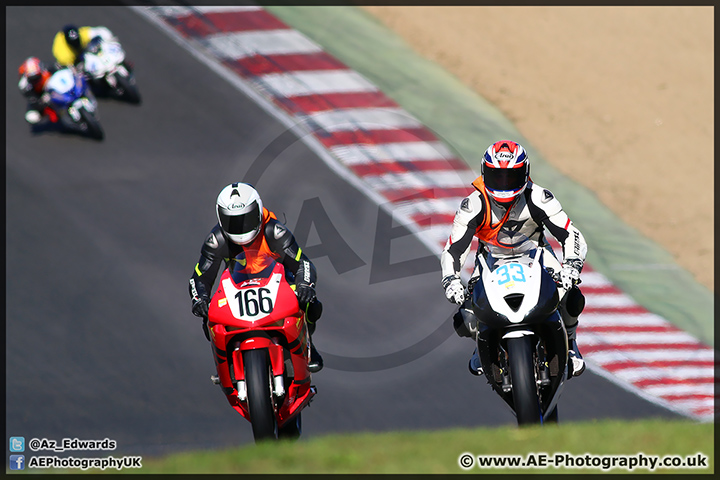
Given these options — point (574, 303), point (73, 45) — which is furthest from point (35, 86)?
point (574, 303)

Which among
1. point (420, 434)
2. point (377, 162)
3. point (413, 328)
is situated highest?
point (377, 162)

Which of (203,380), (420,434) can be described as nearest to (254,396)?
(420,434)

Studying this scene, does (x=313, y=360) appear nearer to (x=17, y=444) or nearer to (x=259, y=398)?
(x=259, y=398)

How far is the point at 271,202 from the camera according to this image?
13.9 metres

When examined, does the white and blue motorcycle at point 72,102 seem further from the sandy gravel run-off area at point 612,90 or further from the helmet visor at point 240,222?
the helmet visor at point 240,222

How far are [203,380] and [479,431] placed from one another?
436cm

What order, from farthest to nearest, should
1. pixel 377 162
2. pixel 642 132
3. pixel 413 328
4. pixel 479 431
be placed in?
pixel 642 132
pixel 377 162
pixel 413 328
pixel 479 431

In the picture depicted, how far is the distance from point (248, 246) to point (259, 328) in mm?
782

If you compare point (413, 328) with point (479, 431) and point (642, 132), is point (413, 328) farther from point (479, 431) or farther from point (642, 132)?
point (642, 132)

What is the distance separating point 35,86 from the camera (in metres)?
15.7

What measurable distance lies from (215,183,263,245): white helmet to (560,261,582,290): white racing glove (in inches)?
93.8

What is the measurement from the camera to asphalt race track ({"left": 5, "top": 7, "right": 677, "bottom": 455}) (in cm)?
990

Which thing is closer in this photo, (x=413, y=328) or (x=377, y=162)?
(x=413, y=328)

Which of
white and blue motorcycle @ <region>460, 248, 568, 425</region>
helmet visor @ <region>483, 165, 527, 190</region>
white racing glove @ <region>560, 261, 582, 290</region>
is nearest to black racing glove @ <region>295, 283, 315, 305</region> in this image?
white and blue motorcycle @ <region>460, 248, 568, 425</region>
